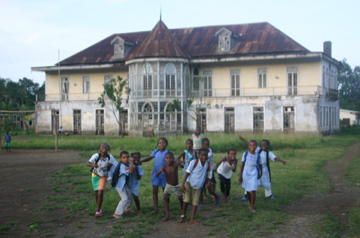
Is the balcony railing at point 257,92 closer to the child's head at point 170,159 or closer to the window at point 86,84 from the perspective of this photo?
the window at point 86,84

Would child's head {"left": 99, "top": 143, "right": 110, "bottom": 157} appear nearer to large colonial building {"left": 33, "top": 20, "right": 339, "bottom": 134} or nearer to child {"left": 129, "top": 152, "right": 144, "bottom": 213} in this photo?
child {"left": 129, "top": 152, "right": 144, "bottom": 213}

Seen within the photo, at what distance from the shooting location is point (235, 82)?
4147 centimetres

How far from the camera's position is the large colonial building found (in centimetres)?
3894

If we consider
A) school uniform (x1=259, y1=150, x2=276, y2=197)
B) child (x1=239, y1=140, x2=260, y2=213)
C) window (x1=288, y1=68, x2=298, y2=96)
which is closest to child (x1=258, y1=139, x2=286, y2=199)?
school uniform (x1=259, y1=150, x2=276, y2=197)

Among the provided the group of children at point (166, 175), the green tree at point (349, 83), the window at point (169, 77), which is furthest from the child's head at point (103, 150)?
the green tree at point (349, 83)

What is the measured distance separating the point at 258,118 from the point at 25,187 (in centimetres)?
2748

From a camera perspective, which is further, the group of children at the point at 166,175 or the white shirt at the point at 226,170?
the white shirt at the point at 226,170

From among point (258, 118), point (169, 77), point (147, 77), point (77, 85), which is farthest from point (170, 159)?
point (77, 85)

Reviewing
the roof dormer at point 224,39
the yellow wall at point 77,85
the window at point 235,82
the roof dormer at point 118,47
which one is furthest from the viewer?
the yellow wall at point 77,85

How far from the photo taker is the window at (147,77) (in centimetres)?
3956

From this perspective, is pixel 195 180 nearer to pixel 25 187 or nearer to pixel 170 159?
pixel 170 159

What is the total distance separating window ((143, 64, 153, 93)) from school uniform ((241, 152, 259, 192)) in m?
29.4

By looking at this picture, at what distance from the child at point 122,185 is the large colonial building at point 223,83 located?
1087 inches

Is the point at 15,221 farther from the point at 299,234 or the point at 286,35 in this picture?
the point at 286,35
